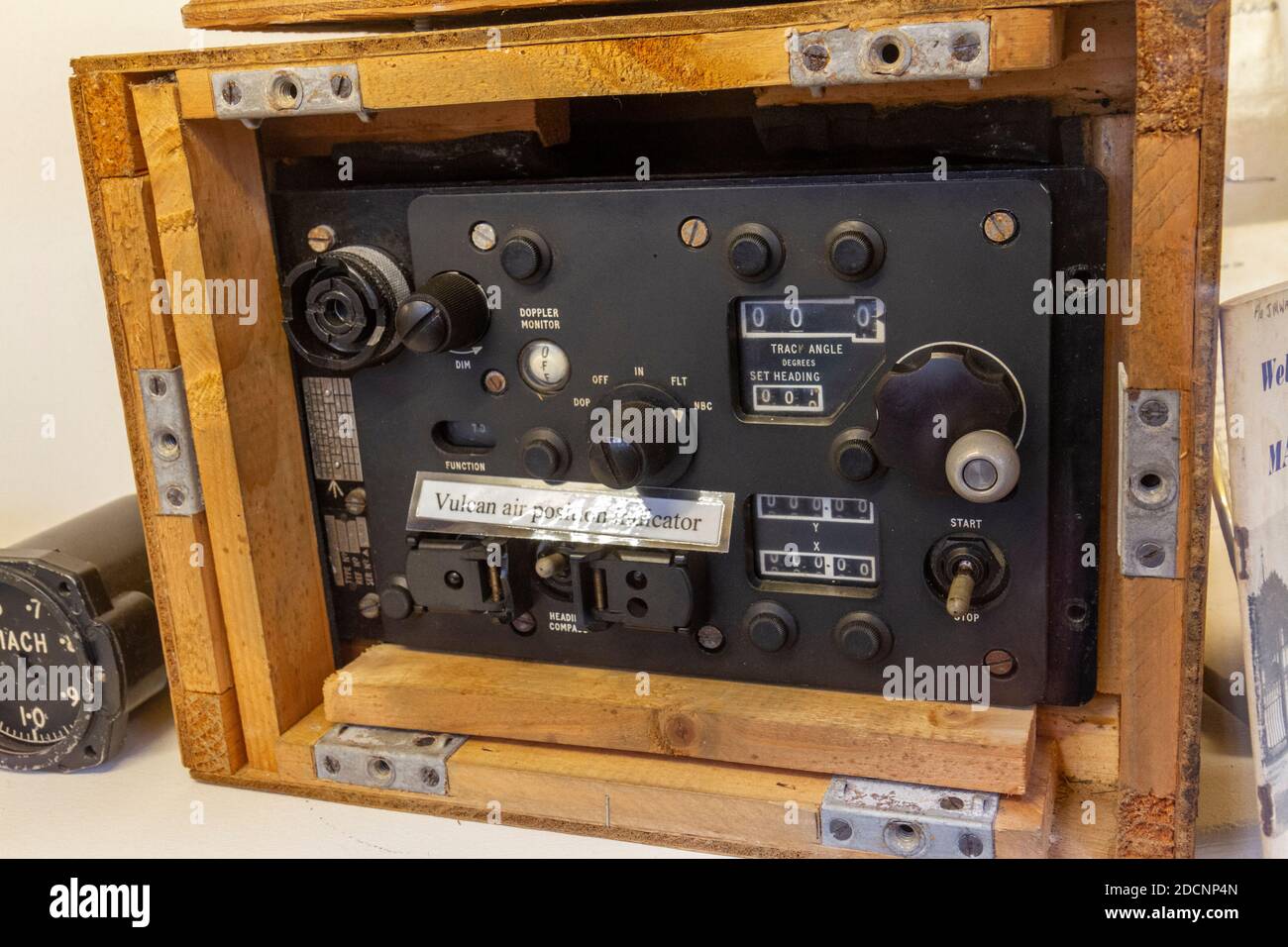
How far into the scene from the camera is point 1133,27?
3.46 feet

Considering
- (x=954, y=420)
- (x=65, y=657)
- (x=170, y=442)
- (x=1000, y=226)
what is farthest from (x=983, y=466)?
(x=65, y=657)

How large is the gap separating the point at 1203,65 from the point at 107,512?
1.25 metres

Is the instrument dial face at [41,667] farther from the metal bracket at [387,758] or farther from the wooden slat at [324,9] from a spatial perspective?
the wooden slat at [324,9]

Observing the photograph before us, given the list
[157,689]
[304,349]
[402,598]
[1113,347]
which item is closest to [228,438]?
[304,349]

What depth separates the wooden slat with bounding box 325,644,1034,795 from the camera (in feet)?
A: 3.90

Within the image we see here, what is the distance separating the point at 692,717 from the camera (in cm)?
126

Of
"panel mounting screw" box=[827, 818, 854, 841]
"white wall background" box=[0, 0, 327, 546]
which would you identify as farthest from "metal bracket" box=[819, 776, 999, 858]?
"white wall background" box=[0, 0, 327, 546]

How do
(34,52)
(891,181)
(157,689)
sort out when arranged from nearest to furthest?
(891,181) < (157,689) < (34,52)

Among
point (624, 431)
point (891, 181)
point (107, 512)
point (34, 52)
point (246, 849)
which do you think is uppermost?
point (34, 52)

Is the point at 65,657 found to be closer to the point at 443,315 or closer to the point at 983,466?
the point at 443,315

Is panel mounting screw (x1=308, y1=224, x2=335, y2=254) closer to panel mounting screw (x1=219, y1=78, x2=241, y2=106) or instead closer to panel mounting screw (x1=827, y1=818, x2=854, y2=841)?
panel mounting screw (x1=219, y1=78, x2=241, y2=106)

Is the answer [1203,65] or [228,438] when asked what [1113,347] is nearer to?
[1203,65]

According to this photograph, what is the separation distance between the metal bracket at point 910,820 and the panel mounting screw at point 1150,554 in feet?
0.82

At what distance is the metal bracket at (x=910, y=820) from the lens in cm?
115
